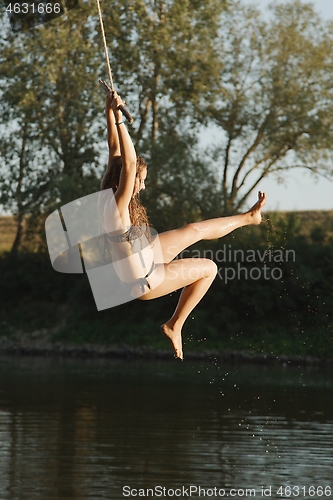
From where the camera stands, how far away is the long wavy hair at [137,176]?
5336 millimetres

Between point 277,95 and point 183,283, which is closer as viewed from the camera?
point 183,283

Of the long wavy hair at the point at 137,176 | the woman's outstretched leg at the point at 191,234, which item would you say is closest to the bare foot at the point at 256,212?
the woman's outstretched leg at the point at 191,234

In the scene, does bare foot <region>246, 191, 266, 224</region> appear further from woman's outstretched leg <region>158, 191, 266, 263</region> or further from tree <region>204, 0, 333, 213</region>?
tree <region>204, 0, 333, 213</region>

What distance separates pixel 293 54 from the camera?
22.4 metres

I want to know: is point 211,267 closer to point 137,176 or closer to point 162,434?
point 137,176

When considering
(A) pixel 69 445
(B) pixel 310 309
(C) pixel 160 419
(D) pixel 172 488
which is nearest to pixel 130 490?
(D) pixel 172 488

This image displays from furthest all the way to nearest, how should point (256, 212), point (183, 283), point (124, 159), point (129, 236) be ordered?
point (256, 212)
point (183, 283)
point (129, 236)
point (124, 159)

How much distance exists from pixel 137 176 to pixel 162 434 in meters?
5.66

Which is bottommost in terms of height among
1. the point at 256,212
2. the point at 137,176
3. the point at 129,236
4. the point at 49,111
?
the point at 129,236

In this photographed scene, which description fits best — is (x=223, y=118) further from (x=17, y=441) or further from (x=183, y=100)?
(x=17, y=441)

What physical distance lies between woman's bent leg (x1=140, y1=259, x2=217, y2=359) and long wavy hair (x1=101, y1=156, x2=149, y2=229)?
0.36m

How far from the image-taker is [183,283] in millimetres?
5691

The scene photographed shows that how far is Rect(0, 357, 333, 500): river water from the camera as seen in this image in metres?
7.91

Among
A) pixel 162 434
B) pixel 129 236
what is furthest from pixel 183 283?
pixel 162 434
